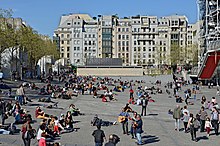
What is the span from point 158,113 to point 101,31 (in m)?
104

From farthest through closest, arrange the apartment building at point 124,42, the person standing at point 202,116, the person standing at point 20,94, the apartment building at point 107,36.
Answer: the apartment building at point 124,42 → the apartment building at point 107,36 → the person standing at point 20,94 → the person standing at point 202,116

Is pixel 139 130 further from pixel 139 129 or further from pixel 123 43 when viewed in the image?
pixel 123 43

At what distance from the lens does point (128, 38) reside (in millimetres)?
130750

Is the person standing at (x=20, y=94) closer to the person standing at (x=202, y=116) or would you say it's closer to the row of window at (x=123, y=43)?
the person standing at (x=202, y=116)

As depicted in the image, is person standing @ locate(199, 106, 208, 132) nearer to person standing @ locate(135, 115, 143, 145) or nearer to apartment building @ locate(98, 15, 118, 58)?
person standing @ locate(135, 115, 143, 145)

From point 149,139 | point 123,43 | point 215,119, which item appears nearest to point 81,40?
point 123,43

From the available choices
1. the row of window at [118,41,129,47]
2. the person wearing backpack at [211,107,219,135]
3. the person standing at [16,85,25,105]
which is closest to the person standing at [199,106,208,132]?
the person wearing backpack at [211,107,219,135]

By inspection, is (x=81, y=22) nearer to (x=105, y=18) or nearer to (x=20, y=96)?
(x=105, y=18)

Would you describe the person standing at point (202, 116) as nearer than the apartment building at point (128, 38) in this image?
Yes

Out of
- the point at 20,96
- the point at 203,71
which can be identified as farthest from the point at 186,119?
the point at 203,71

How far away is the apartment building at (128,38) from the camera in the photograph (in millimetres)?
130625

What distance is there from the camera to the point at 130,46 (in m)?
131

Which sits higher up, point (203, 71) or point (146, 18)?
point (146, 18)

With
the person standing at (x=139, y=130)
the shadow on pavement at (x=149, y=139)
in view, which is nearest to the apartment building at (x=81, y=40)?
the shadow on pavement at (x=149, y=139)
